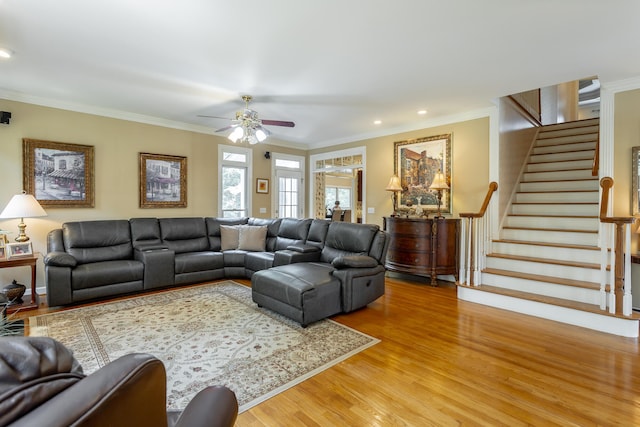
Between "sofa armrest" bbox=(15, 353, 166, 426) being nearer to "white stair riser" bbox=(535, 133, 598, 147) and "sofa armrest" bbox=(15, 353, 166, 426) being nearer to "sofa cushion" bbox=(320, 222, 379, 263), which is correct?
"sofa cushion" bbox=(320, 222, 379, 263)

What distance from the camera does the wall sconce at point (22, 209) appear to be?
12.3 ft

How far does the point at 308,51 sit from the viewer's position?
9.73ft

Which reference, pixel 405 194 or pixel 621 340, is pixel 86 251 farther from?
pixel 621 340

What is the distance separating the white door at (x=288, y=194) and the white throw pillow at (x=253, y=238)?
65.8 inches

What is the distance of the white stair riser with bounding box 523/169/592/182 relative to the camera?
199 inches

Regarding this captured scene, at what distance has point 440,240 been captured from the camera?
4.72 meters

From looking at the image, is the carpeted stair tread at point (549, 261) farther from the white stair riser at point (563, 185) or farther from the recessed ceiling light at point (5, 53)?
the recessed ceiling light at point (5, 53)

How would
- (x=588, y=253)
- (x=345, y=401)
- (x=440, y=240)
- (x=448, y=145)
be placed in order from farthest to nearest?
1. (x=448, y=145)
2. (x=440, y=240)
3. (x=588, y=253)
4. (x=345, y=401)

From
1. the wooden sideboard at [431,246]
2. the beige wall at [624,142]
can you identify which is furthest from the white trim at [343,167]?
the beige wall at [624,142]

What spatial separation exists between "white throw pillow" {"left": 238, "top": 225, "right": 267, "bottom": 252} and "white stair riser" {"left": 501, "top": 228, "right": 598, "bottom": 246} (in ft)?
12.7

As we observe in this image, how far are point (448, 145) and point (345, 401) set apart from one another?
434 cm

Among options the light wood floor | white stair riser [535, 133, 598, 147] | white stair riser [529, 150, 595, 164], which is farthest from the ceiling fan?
white stair riser [535, 133, 598, 147]

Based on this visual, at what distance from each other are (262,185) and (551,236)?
207 inches

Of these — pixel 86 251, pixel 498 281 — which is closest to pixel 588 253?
pixel 498 281
